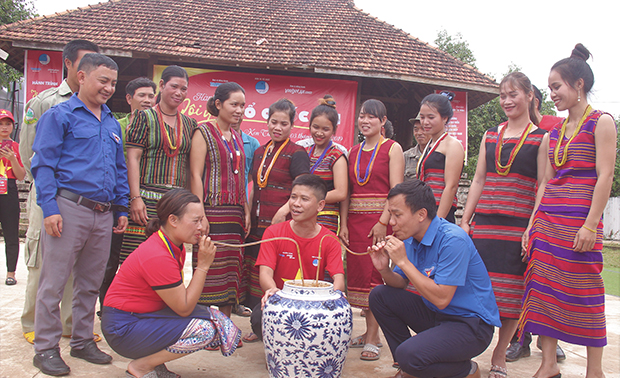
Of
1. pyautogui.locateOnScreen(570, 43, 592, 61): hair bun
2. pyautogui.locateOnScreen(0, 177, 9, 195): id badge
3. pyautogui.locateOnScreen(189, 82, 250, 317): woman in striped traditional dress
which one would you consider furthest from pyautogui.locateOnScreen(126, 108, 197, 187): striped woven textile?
pyautogui.locateOnScreen(0, 177, 9, 195): id badge

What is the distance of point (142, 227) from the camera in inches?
120

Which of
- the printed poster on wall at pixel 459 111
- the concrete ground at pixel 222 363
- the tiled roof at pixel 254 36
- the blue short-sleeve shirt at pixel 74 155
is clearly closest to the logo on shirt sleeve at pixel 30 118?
the blue short-sleeve shirt at pixel 74 155

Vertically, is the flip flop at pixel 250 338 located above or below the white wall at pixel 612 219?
above

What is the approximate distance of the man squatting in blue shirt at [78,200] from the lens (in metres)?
2.46

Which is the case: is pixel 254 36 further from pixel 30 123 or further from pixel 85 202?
pixel 85 202

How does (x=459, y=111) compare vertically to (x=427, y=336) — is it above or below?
above

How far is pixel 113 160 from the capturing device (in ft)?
9.07

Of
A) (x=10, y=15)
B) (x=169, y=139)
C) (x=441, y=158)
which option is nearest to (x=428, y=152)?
(x=441, y=158)

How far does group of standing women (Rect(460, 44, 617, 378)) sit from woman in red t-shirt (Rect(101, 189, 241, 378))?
5.97 ft

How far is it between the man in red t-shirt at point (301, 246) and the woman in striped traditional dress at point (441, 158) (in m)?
0.86

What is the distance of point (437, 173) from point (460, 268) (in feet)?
3.24

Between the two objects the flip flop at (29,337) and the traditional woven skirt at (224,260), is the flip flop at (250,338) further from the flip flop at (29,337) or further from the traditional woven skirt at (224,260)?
the flip flop at (29,337)

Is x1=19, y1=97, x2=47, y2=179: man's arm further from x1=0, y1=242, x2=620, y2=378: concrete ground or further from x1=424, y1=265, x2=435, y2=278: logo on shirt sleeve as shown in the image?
x1=424, y1=265, x2=435, y2=278: logo on shirt sleeve

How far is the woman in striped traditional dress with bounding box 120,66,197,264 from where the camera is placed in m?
2.95
